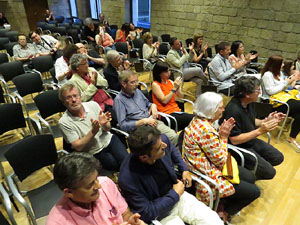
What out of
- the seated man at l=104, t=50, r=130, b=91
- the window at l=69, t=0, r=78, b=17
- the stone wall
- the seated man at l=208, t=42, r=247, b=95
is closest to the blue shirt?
the seated man at l=104, t=50, r=130, b=91

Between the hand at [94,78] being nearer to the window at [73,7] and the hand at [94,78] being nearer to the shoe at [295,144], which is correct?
the shoe at [295,144]

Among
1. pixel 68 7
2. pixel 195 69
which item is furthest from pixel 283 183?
pixel 68 7

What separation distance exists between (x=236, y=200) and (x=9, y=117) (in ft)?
7.67

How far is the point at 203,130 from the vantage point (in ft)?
5.34

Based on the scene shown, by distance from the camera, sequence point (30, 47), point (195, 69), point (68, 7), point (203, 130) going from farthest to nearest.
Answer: point (68, 7) → point (30, 47) → point (195, 69) → point (203, 130)

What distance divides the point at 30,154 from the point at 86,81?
4.11 feet

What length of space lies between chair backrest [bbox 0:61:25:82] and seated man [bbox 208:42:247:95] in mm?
3219

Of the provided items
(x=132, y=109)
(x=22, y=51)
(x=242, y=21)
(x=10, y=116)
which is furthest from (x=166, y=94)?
(x=242, y=21)

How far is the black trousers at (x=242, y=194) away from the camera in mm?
1738

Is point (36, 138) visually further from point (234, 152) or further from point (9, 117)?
point (234, 152)

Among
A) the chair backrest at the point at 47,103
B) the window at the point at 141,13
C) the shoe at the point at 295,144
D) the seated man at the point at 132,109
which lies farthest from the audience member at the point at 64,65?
the window at the point at 141,13

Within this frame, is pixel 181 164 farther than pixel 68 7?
No

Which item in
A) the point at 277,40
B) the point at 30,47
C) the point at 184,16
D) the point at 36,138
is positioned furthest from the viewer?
the point at 184,16

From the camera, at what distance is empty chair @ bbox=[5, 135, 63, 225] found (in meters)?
1.58
